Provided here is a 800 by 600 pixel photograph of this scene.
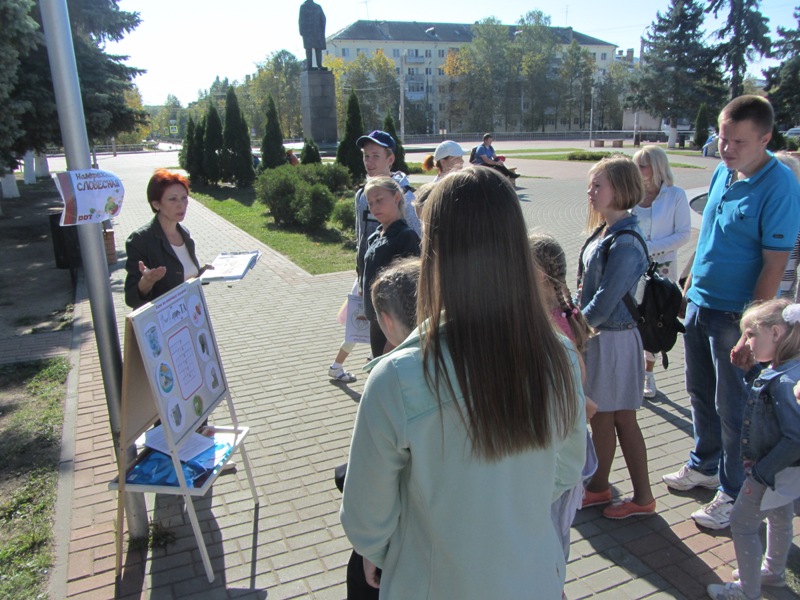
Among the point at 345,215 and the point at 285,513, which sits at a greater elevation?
the point at 345,215

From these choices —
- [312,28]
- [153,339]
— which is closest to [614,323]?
[153,339]

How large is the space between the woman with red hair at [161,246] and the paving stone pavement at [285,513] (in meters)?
1.30

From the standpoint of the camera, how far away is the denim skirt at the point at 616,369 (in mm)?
3180

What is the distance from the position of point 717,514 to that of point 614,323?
3.91 ft

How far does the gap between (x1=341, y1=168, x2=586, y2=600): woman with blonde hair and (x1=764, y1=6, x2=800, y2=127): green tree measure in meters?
50.6

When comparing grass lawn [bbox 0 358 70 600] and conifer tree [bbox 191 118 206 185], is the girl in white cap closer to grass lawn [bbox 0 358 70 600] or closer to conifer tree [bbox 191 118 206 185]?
grass lawn [bbox 0 358 70 600]

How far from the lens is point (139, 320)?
2789 mm

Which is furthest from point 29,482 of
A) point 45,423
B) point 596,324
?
point 596,324

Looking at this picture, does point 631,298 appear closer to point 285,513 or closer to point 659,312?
point 659,312

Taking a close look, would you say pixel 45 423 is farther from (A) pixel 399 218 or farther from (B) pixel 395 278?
(B) pixel 395 278

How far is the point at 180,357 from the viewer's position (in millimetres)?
3162

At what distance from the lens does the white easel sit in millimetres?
2871

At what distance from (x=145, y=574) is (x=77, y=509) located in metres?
0.91

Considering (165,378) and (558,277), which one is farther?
(165,378)
